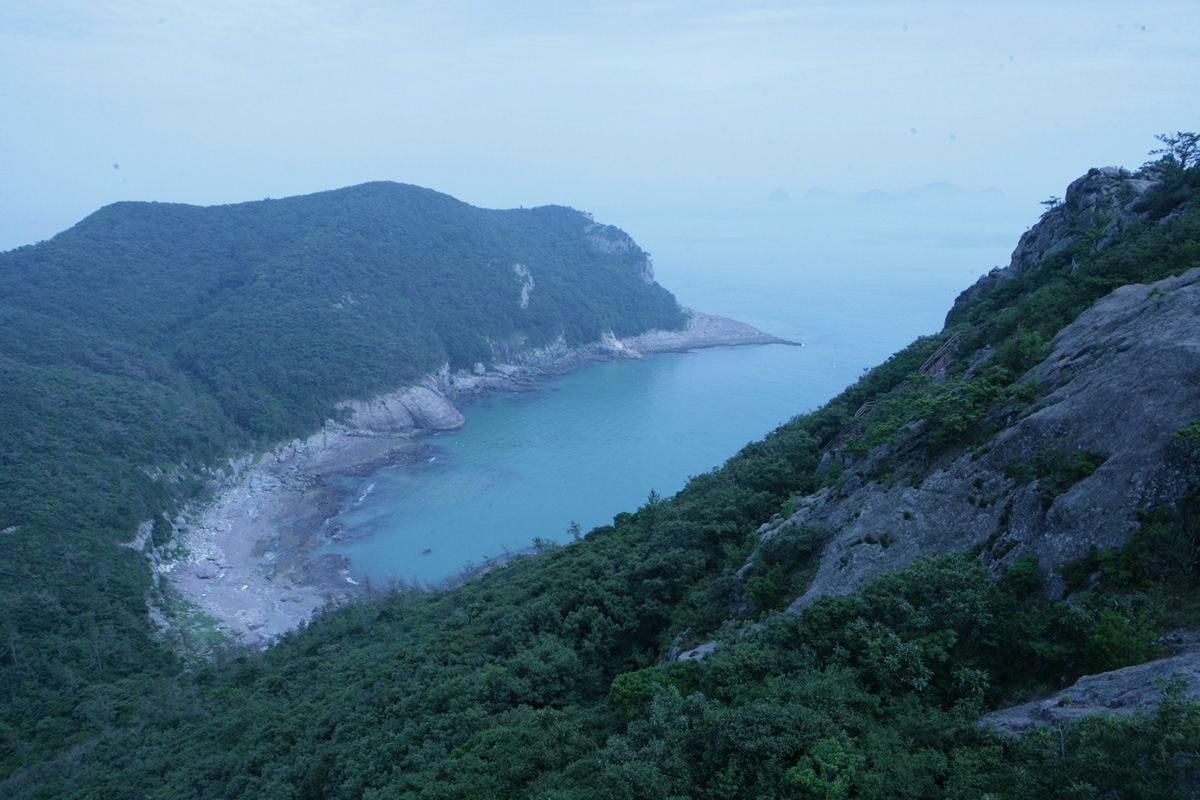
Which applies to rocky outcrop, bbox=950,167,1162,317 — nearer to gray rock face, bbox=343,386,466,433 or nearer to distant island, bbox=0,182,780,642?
distant island, bbox=0,182,780,642

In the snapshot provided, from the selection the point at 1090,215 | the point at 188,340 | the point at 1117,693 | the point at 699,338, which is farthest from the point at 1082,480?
the point at 699,338

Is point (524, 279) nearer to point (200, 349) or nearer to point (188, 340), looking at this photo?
point (200, 349)

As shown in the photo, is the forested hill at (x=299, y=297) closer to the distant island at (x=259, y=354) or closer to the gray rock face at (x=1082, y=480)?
the distant island at (x=259, y=354)

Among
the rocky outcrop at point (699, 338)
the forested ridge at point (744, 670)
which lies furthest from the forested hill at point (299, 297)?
the forested ridge at point (744, 670)

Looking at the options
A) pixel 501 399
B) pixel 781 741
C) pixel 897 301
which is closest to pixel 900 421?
pixel 781 741

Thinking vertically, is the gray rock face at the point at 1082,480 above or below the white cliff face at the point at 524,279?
below
